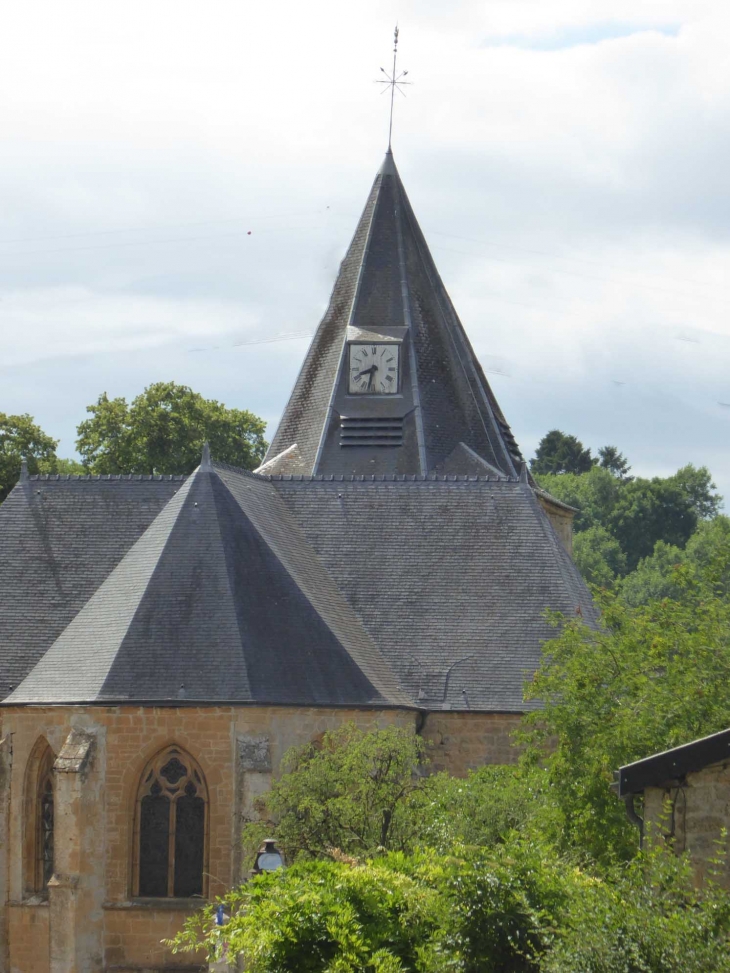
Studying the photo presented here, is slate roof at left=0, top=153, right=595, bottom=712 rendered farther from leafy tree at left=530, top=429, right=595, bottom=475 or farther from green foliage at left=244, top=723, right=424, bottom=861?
leafy tree at left=530, top=429, right=595, bottom=475

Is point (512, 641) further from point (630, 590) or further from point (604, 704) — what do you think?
point (630, 590)

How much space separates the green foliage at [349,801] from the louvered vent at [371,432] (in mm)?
13763

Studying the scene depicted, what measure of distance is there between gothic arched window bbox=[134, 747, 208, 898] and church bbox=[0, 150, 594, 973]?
0.03 metres

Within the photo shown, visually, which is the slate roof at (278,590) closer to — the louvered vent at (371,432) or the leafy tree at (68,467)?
the louvered vent at (371,432)

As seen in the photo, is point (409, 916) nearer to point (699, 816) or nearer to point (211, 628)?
point (699, 816)

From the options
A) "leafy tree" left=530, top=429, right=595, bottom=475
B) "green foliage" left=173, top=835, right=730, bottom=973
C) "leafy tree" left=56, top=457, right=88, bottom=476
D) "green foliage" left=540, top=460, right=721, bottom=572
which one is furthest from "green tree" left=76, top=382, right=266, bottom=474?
"leafy tree" left=530, top=429, right=595, bottom=475

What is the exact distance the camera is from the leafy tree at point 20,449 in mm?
48562

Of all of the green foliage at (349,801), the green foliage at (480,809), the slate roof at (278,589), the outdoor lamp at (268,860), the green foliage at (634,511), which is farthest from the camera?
the green foliage at (634,511)

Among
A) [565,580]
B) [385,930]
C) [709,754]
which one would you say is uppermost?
[565,580]

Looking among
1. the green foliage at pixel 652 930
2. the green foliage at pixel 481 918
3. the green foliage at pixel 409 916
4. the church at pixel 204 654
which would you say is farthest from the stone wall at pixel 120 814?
the green foliage at pixel 652 930

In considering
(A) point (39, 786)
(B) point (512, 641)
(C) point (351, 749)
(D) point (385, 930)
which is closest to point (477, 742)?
(B) point (512, 641)

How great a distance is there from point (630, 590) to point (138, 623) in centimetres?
5519

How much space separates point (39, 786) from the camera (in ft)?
89.7

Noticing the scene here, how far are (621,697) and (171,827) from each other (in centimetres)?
686
